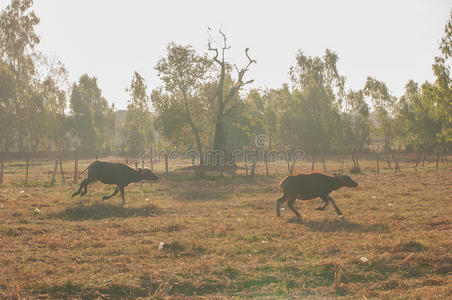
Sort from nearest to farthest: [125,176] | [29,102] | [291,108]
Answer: [125,176] < [29,102] < [291,108]

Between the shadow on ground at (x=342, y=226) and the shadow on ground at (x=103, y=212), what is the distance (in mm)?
5626

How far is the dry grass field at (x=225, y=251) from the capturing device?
6039 mm

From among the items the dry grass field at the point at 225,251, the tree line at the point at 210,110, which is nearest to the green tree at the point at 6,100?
the tree line at the point at 210,110

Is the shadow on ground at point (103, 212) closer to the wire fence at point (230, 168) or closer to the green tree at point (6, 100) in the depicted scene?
the wire fence at point (230, 168)

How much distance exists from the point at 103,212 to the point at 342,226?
8.06m

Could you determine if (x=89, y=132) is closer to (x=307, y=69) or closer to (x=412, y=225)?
(x=307, y=69)

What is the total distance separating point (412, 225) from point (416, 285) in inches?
178

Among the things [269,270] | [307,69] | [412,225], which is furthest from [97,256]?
[307,69]

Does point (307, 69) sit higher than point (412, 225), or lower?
higher

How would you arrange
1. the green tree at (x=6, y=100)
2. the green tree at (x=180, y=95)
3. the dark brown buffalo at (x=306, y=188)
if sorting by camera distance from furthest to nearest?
the green tree at (x=6, y=100) → the green tree at (x=180, y=95) → the dark brown buffalo at (x=306, y=188)

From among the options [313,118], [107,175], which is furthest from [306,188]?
[313,118]

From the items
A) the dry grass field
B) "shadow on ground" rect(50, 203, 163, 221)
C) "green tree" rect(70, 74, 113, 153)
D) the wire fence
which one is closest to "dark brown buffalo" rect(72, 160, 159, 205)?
the dry grass field

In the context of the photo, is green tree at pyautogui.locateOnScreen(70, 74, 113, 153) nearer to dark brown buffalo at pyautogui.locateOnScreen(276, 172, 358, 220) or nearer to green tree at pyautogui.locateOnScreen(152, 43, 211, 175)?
green tree at pyautogui.locateOnScreen(152, 43, 211, 175)

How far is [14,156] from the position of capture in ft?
193
